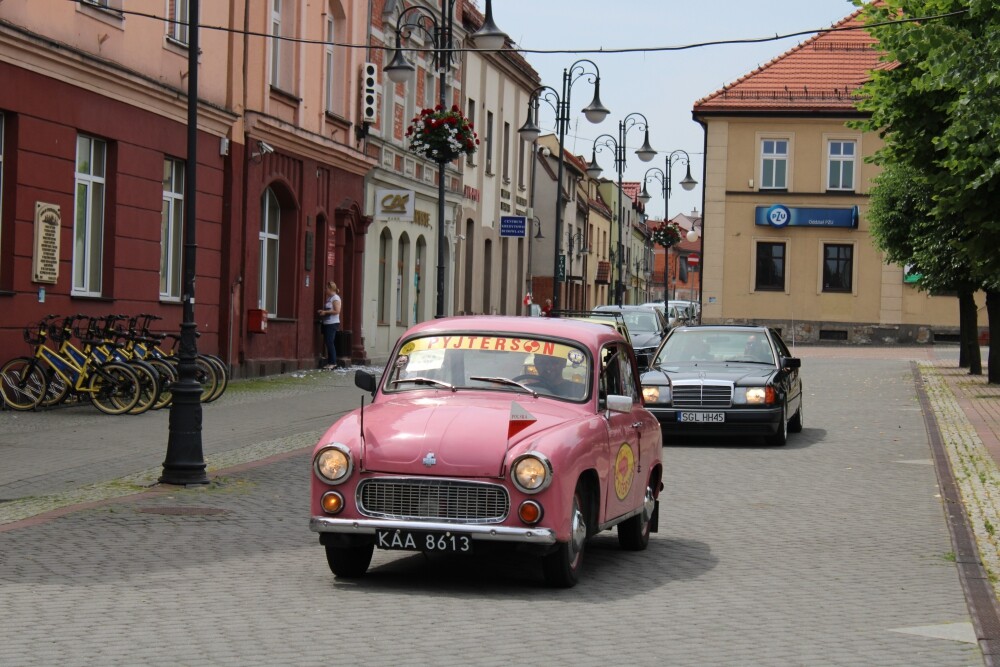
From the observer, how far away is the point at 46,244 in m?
20.4

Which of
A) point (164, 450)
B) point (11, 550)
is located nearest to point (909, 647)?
point (11, 550)

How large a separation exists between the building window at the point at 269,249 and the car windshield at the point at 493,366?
2046 cm

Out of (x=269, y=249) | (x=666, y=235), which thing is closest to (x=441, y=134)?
(x=269, y=249)

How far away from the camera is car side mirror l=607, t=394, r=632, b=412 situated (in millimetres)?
9344

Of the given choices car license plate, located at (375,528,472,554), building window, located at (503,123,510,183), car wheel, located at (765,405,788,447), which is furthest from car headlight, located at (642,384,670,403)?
building window, located at (503,123,510,183)

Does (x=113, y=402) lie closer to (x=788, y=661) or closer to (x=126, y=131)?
(x=126, y=131)

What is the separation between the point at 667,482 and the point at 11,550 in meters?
6.93

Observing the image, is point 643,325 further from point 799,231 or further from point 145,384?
point 799,231

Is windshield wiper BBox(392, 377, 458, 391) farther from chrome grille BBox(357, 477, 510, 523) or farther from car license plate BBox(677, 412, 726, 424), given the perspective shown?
car license plate BBox(677, 412, 726, 424)

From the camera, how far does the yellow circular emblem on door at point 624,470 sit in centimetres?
940

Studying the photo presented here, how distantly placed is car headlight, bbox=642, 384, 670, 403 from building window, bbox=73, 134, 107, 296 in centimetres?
867

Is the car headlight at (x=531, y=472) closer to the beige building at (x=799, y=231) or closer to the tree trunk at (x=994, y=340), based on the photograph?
the tree trunk at (x=994, y=340)

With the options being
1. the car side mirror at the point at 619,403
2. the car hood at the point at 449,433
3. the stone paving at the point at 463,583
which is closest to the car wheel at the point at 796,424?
the stone paving at the point at 463,583

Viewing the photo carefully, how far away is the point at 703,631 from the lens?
7438mm
